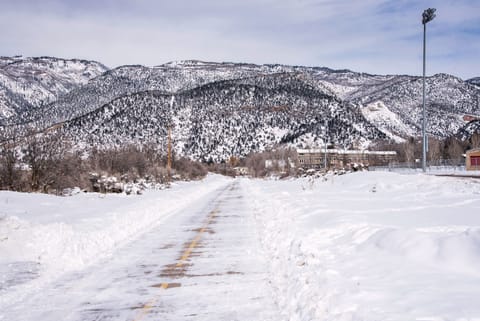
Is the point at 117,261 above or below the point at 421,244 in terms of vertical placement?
below

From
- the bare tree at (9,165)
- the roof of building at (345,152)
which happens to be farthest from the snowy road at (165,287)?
the roof of building at (345,152)

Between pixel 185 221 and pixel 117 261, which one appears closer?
pixel 117 261

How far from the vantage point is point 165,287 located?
24.4ft

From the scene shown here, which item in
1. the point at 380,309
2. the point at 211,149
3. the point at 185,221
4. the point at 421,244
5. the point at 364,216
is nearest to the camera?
the point at 380,309

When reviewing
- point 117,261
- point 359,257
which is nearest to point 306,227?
point 359,257

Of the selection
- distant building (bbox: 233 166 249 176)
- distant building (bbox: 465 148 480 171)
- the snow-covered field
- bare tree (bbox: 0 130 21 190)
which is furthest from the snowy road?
distant building (bbox: 233 166 249 176)

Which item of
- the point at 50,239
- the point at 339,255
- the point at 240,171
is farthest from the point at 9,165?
the point at 240,171

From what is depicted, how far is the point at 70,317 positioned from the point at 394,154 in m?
161

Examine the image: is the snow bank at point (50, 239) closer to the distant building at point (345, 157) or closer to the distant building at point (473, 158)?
the distant building at point (473, 158)

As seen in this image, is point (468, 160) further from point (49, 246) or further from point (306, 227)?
point (49, 246)

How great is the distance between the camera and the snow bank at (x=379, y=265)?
4.95 meters

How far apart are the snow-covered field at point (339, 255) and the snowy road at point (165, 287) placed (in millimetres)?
382

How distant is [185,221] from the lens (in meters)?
17.7

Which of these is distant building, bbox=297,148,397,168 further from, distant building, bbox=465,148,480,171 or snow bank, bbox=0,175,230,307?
snow bank, bbox=0,175,230,307
